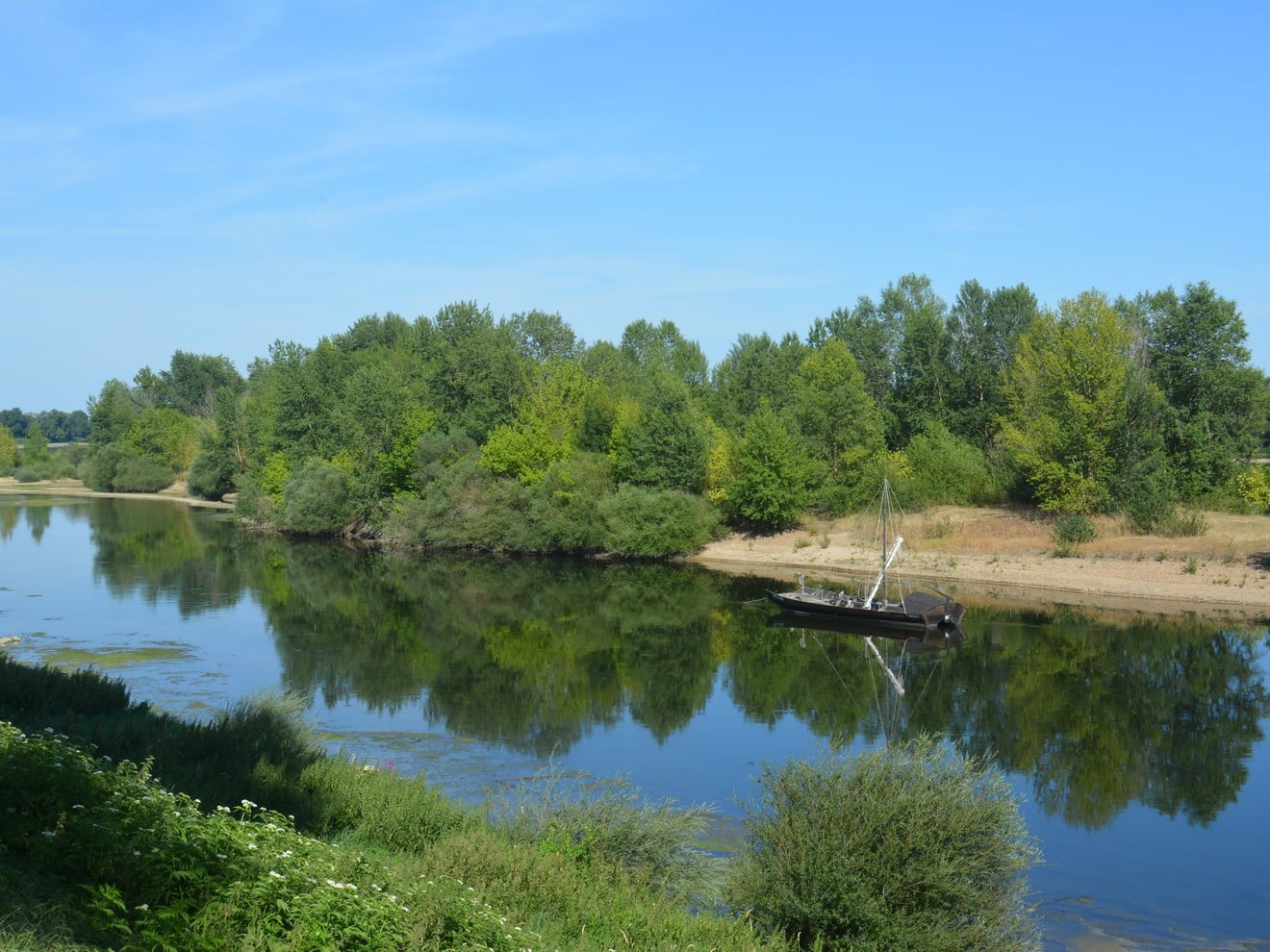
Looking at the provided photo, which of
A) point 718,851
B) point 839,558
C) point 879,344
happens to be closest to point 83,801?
point 718,851

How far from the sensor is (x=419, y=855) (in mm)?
11750

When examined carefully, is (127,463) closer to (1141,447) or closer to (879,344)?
(879,344)

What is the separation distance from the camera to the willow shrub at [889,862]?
35.7 ft

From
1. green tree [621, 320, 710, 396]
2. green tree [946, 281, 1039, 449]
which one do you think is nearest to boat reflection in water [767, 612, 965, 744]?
green tree [946, 281, 1039, 449]

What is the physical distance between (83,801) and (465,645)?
26201 millimetres

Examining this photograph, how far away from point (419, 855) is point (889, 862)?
4801 mm

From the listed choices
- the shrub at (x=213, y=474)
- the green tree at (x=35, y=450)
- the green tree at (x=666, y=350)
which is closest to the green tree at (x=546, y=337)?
the green tree at (x=666, y=350)

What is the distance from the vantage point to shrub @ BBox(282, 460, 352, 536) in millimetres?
65750

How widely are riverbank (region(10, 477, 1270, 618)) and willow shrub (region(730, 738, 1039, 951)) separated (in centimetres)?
3079

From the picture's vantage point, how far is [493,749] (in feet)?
71.8

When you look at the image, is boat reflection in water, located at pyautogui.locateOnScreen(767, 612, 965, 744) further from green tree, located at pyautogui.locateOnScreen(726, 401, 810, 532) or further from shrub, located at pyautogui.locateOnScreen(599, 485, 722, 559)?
shrub, located at pyautogui.locateOnScreen(599, 485, 722, 559)

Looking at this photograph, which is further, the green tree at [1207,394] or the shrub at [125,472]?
the shrub at [125,472]

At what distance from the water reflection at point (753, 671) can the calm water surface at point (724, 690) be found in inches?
4.3

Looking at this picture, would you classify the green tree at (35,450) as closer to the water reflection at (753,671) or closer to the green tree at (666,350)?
the green tree at (666,350)
